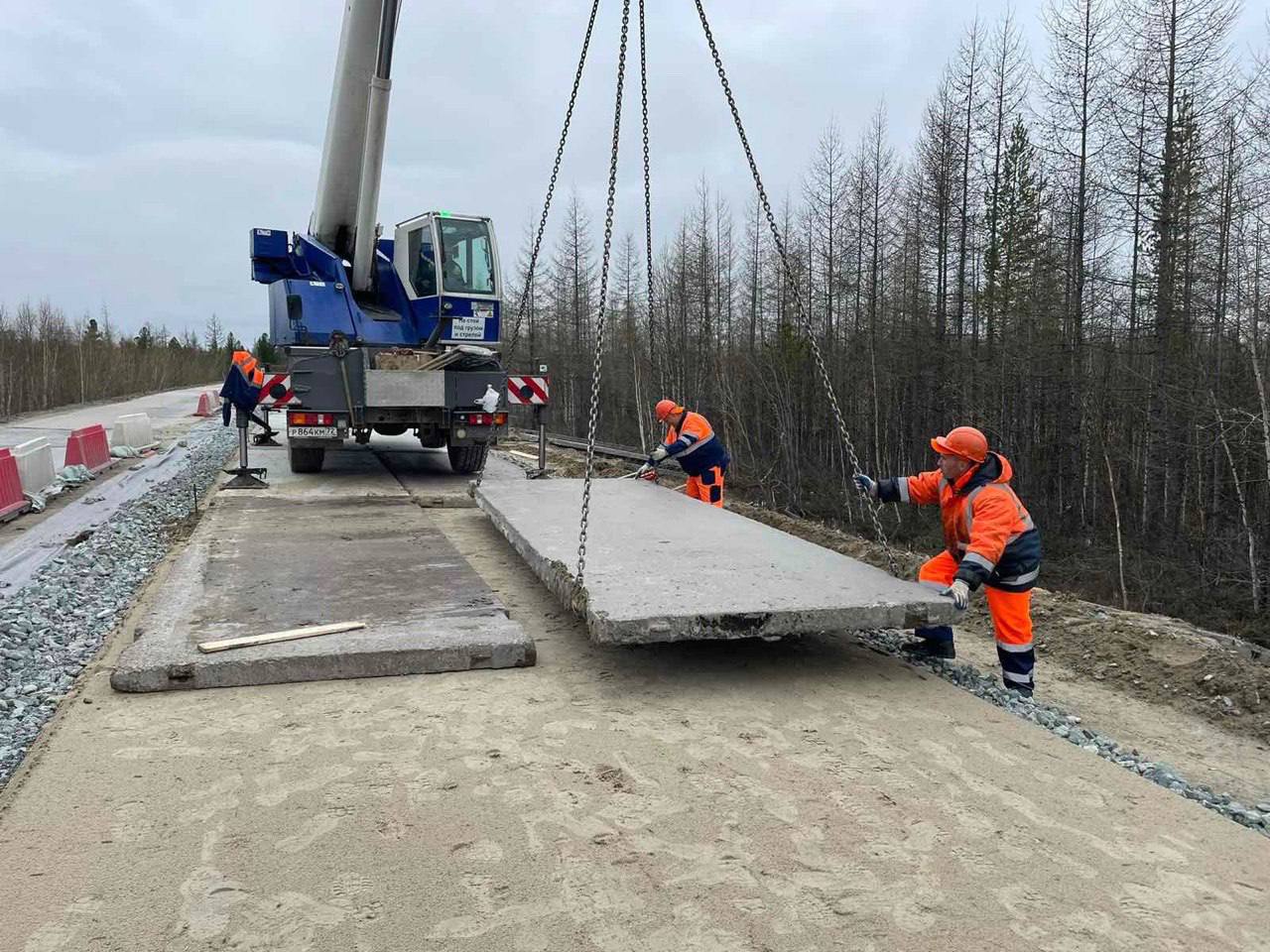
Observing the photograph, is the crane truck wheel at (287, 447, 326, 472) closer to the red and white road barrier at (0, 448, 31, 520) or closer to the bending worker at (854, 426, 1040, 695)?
the red and white road barrier at (0, 448, 31, 520)

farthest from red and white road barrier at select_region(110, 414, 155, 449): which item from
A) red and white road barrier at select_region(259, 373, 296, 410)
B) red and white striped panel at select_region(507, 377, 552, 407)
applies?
red and white striped panel at select_region(507, 377, 552, 407)

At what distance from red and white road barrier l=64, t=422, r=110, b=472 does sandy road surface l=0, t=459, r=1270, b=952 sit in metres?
11.4

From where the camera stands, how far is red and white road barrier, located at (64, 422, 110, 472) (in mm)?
13625

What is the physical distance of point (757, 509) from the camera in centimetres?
1333

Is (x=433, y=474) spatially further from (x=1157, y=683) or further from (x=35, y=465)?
(x=1157, y=683)

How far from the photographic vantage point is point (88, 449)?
14109 millimetres

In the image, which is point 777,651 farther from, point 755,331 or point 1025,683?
point 755,331

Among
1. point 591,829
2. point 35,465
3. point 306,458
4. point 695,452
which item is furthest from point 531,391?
point 591,829

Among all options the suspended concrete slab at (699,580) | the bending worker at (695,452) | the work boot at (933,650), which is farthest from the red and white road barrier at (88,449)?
the work boot at (933,650)

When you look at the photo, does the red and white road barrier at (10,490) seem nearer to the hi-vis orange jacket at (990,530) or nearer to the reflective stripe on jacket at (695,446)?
the reflective stripe on jacket at (695,446)

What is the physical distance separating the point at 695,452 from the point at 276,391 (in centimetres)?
493

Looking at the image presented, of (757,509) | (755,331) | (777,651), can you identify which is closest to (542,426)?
(757,509)

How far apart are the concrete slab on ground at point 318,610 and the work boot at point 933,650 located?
2246 mm

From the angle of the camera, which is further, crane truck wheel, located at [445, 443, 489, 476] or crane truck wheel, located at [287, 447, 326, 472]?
crane truck wheel, located at [445, 443, 489, 476]
